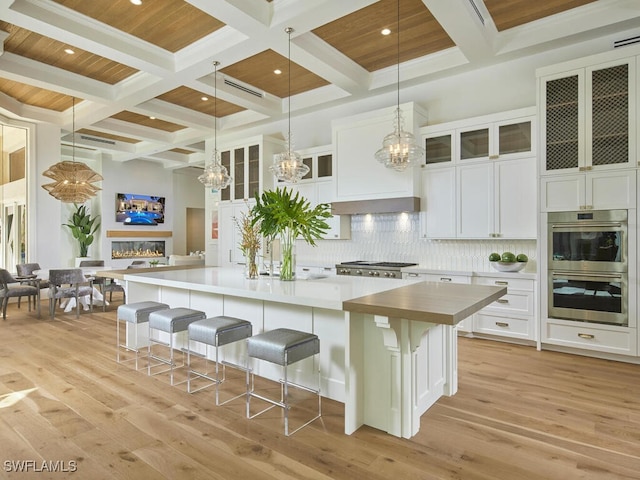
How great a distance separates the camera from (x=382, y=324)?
216 centimetres

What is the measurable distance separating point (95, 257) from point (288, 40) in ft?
27.3

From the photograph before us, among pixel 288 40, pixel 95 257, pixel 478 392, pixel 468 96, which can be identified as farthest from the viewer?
pixel 95 257

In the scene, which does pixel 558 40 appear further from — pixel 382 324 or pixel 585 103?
pixel 382 324

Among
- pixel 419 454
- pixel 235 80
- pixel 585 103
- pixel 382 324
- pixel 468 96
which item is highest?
pixel 235 80

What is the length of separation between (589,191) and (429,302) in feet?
9.15

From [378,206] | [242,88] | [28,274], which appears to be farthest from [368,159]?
[28,274]

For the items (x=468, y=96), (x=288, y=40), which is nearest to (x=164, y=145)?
(x=288, y=40)

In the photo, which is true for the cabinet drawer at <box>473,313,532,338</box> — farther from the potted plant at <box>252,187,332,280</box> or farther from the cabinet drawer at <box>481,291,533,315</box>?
the potted plant at <box>252,187,332,280</box>

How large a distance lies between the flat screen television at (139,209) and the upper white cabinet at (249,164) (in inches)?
169

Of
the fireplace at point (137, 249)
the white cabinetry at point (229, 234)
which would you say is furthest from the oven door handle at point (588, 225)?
the fireplace at point (137, 249)

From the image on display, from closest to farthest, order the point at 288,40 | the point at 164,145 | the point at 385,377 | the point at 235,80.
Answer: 1. the point at 385,377
2. the point at 288,40
3. the point at 235,80
4. the point at 164,145

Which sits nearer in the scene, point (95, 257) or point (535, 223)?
point (535, 223)

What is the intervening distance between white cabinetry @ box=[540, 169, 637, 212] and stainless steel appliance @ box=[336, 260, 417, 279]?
179 centimetres

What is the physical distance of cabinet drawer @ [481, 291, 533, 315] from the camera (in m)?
4.16
